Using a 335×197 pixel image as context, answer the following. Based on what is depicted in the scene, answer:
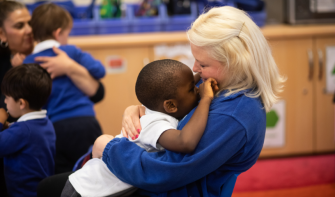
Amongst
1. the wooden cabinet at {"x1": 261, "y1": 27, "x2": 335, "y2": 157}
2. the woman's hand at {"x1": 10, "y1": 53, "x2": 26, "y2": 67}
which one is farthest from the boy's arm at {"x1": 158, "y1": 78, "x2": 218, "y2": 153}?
the wooden cabinet at {"x1": 261, "y1": 27, "x2": 335, "y2": 157}

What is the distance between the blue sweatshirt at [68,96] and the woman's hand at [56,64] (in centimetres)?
5

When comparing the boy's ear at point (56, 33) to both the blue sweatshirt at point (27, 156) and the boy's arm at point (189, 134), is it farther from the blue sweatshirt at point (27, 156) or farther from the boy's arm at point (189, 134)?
the boy's arm at point (189, 134)

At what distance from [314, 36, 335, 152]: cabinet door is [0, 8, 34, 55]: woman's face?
2.37m

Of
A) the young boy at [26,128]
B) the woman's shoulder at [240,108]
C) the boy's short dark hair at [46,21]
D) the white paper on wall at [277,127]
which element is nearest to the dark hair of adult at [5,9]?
the boy's short dark hair at [46,21]

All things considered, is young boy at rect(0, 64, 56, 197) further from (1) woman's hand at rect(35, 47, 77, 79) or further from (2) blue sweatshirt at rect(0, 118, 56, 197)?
(1) woman's hand at rect(35, 47, 77, 79)

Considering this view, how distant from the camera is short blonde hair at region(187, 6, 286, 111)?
1141mm

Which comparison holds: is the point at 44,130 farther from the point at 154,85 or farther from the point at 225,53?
the point at 225,53

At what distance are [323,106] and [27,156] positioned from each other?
8.37 feet

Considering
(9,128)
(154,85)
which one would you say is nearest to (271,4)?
(154,85)

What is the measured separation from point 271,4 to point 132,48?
1.60m

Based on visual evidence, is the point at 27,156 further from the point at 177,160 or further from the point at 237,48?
the point at 237,48

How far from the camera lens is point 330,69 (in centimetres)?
288

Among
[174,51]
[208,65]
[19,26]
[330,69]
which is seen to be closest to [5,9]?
[19,26]

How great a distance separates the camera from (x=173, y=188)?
46.1 inches
